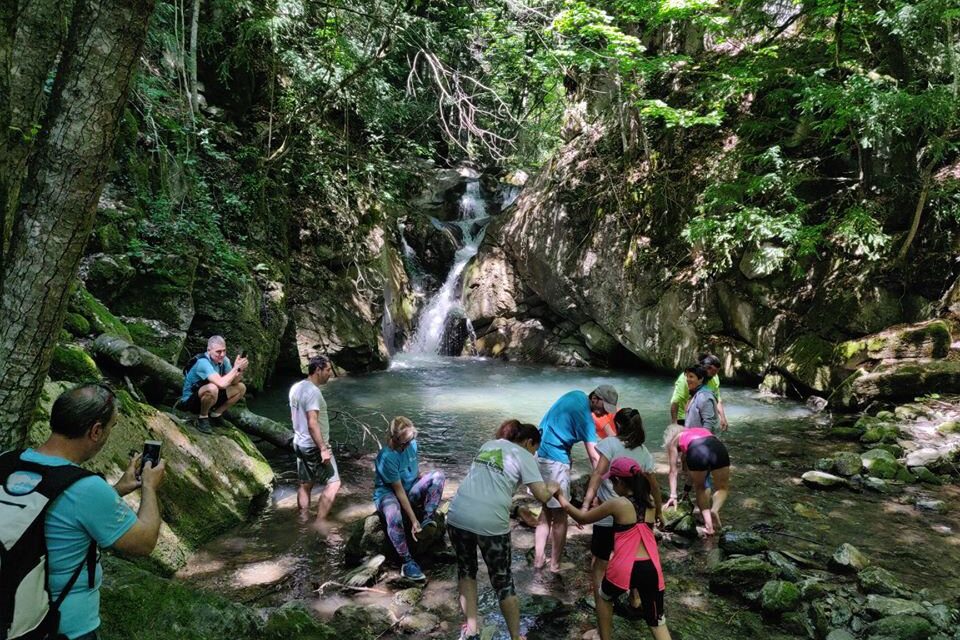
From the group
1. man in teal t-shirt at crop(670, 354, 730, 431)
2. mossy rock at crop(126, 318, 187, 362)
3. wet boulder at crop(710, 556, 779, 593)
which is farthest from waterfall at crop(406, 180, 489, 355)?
wet boulder at crop(710, 556, 779, 593)

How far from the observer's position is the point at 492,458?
157 inches

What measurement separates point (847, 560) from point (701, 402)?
6.45 ft

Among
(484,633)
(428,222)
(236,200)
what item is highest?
(428,222)

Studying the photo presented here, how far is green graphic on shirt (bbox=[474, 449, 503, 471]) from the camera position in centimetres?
396

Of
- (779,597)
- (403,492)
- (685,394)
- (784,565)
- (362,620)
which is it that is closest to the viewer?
(362,620)

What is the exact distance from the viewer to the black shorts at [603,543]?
4.06 m

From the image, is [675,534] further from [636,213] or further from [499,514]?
[636,213]

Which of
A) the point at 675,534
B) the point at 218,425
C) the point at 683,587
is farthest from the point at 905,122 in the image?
the point at 218,425

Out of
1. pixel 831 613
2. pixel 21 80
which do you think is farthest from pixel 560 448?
pixel 21 80

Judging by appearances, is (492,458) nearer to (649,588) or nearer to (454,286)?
(649,588)

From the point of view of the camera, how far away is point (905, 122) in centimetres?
1002

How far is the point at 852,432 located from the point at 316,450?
28.1 feet

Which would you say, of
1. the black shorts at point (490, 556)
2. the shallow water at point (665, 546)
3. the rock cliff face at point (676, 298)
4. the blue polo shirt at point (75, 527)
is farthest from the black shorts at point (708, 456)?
the rock cliff face at point (676, 298)

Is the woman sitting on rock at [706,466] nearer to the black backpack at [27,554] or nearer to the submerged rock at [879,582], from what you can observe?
the submerged rock at [879,582]
